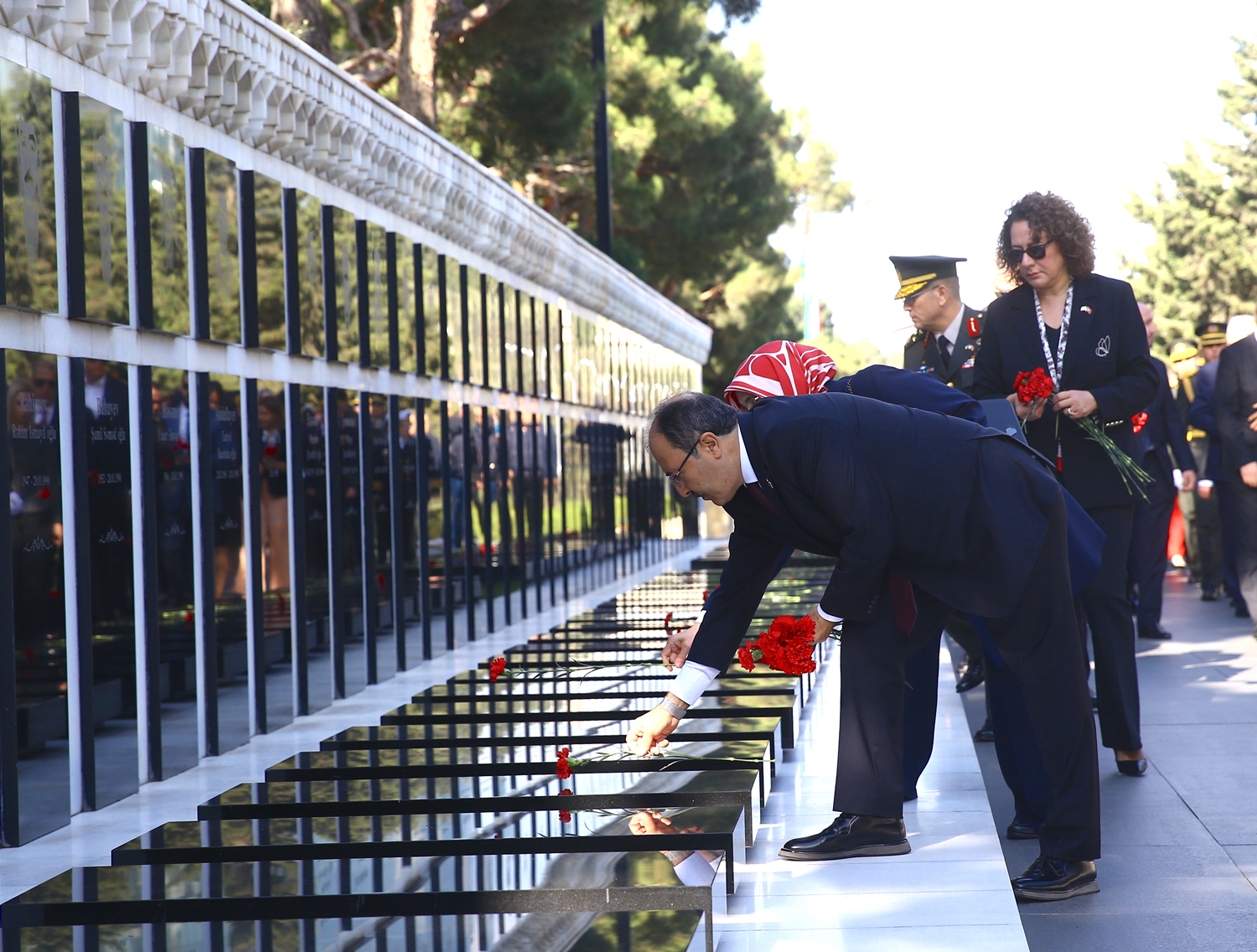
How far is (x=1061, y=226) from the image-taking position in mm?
5508

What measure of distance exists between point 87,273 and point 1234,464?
7.29 metres

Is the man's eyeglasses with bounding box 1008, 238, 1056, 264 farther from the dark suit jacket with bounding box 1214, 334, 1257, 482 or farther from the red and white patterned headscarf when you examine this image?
the dark suit jacket with bounding box 1214, 334, 1257, 482

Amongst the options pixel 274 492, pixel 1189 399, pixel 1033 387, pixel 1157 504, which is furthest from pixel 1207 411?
pixel 274 492

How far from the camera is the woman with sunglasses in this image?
554cm

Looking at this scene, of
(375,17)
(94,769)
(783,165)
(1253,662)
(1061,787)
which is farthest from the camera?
(783,165)

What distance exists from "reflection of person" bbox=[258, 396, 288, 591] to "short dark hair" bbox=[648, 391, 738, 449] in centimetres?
411

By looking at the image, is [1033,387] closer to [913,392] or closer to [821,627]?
[913,392]

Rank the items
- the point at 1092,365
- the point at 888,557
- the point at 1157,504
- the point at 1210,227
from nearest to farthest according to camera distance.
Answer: the point at 888,557
the point at 1092,365
the point at 1157,504
the point at 1210,227

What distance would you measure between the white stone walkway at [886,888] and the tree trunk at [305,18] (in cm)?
1150

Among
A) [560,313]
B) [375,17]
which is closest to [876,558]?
[560,313]

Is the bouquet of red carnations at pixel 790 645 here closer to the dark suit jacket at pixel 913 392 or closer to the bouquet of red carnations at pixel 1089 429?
the dark suit jacket at pixel 913 392

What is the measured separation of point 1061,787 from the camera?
411 centimetres

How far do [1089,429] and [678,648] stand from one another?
6.50ft

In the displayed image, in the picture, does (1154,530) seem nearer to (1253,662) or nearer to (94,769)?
(1253,662)
